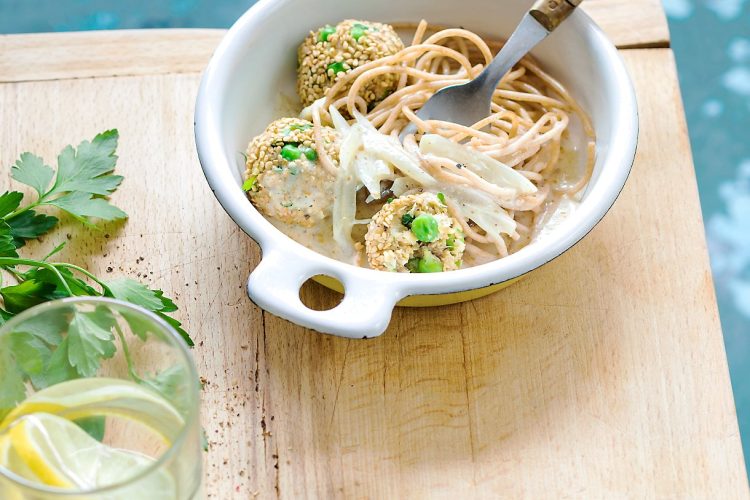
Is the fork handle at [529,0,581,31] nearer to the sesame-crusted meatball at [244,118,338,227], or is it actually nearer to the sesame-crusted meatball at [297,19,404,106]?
the sesame-crusted meatball at [297,19,404,106]

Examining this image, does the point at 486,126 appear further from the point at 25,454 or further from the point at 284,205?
the point at 25,454

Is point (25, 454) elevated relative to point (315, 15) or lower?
lower

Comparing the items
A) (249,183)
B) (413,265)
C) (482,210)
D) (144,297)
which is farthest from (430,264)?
(144,297)

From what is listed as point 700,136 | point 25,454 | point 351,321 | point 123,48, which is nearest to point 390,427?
point 351,321

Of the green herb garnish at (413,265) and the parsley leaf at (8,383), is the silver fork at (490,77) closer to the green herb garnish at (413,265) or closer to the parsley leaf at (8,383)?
the green herb garnish at (413,265)

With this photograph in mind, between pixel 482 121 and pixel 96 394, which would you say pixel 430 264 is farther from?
pixel 96 394
